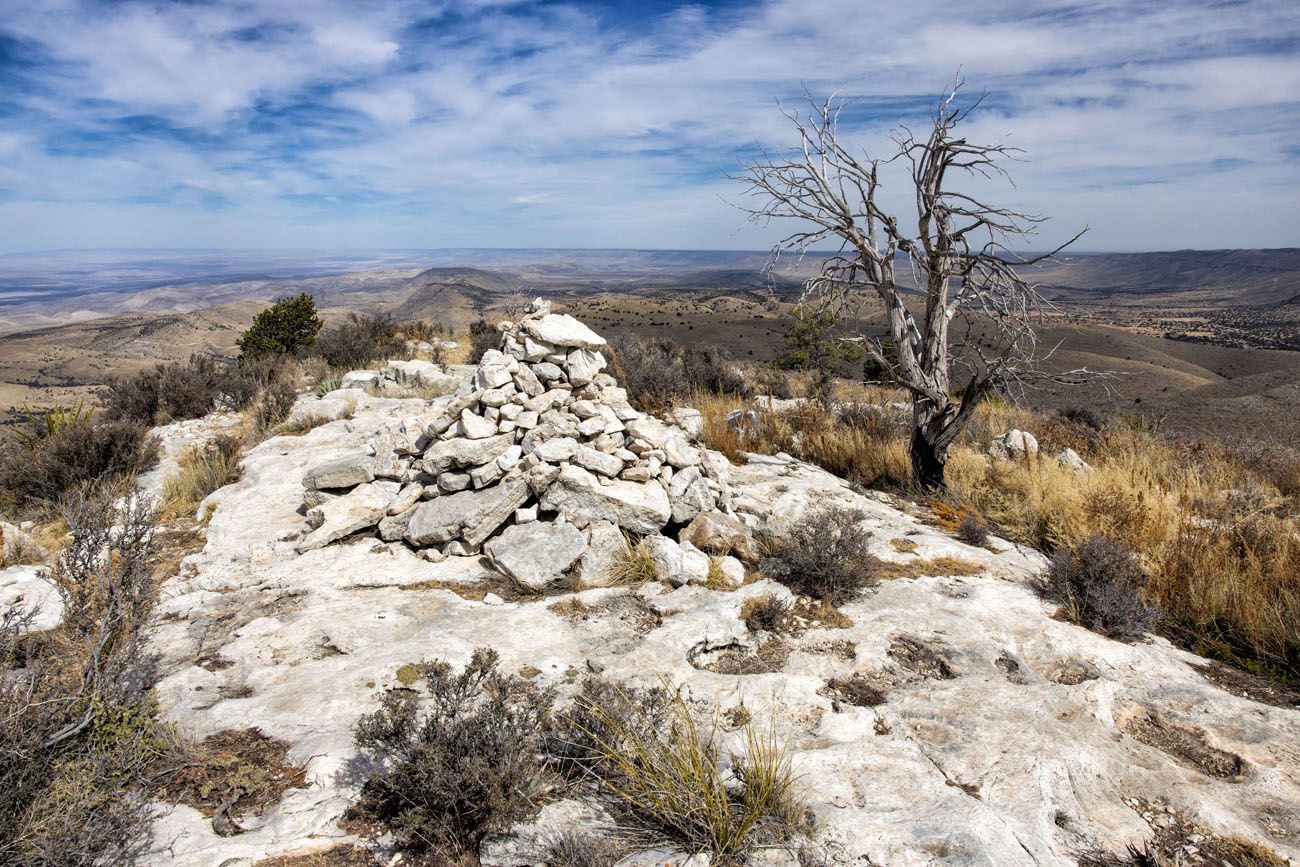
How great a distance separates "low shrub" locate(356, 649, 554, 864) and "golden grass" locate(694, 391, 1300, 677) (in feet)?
15.6

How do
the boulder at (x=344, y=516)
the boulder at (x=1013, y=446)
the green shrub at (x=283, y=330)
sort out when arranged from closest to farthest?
1. the boulder at (x=344, y=516)
2. the boulder at (x=1013, y=446)
3. the green shrub at (x=283, y=330)

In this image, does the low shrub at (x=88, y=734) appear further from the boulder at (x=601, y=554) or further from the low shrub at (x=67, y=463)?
the low shrub at (x=67, y=463)

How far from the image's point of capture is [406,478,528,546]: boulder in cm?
561

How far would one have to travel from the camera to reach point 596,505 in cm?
561

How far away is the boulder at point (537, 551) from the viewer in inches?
202

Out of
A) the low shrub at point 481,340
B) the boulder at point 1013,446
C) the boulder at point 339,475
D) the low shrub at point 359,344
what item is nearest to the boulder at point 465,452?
the boulder at point 339,475

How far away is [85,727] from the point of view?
274 centimetres

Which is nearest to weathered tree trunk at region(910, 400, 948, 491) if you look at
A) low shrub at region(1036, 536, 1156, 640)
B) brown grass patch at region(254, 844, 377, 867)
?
low shrub at region(1036, 536, 1156, 640)

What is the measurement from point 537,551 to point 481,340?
39.3 feet

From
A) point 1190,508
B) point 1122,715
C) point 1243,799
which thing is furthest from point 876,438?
point 1243,799

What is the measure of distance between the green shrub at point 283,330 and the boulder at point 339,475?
41.7 feet

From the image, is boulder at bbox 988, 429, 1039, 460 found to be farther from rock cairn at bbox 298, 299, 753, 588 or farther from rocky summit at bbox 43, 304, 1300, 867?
rock cairn at bbox 298, 299, 753, 588

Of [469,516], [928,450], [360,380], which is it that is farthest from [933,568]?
[360,380]

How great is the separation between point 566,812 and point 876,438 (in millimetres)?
7447
